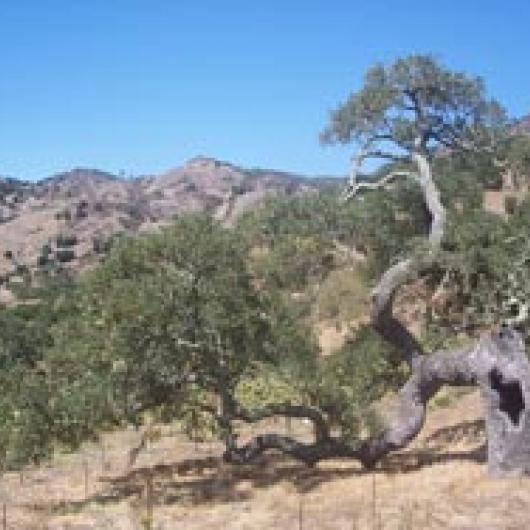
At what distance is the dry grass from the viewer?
57.5ft

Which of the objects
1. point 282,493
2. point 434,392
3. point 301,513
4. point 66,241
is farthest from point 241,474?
point 66,241

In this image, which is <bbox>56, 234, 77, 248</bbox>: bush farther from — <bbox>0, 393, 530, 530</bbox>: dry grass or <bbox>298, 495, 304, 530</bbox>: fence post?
<bbox>298, 495, 304, 530</bbox>: fence post

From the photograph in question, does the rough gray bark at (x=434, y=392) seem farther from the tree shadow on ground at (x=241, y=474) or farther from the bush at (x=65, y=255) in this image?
the bush at (x=65, y=255)

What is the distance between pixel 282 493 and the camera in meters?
19.6

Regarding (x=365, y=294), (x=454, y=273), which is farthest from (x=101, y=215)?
(x=454, y=273)

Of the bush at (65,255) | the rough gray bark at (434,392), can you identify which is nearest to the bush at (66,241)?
the bush at (65,255)

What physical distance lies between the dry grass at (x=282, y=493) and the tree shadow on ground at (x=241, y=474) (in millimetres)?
23

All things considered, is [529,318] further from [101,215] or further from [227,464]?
[101,215]

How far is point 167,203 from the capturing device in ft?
645

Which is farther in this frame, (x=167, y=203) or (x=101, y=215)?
(x=167, y=203)

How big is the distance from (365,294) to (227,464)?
23669mm

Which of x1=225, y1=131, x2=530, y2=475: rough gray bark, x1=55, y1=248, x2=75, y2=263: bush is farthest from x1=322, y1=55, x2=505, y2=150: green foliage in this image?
x1=55, y1=248, x2=75, y2=263: bush

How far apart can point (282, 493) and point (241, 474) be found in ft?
7.00

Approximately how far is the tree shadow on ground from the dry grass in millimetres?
23
